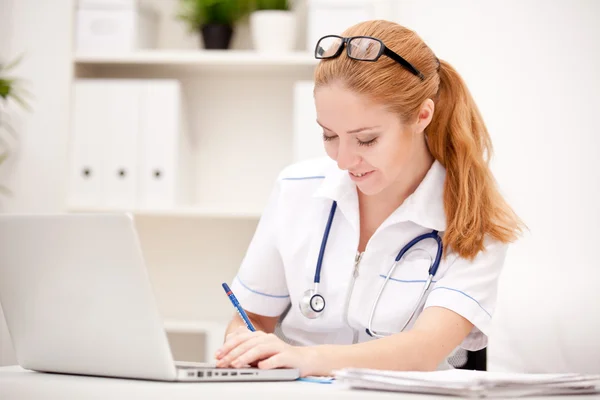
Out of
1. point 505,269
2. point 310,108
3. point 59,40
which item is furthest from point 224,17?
point 505,269

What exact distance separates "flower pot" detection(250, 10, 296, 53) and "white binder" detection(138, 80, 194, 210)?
332 mm

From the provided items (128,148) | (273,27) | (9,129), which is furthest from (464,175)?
(9,129)

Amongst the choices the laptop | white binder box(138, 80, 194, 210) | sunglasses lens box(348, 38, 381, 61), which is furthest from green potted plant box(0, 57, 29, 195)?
the laptop

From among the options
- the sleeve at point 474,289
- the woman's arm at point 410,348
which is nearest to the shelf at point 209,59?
the sleeve at point 474,289

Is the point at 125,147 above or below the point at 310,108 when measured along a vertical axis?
below

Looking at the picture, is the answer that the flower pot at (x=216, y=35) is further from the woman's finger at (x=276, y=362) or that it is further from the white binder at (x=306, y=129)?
the woman's finger at (x=276, y=362)

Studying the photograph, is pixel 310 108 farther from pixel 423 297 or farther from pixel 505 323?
pixel 423 297

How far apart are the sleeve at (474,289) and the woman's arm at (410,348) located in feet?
0.06

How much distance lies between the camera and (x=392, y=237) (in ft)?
4.55

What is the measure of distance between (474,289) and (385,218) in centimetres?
25

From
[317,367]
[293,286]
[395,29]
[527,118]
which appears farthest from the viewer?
[527,118]

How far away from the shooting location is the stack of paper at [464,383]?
30.7 inches

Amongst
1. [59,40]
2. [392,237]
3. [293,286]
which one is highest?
[59,40]

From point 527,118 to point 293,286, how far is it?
1.21 meters
